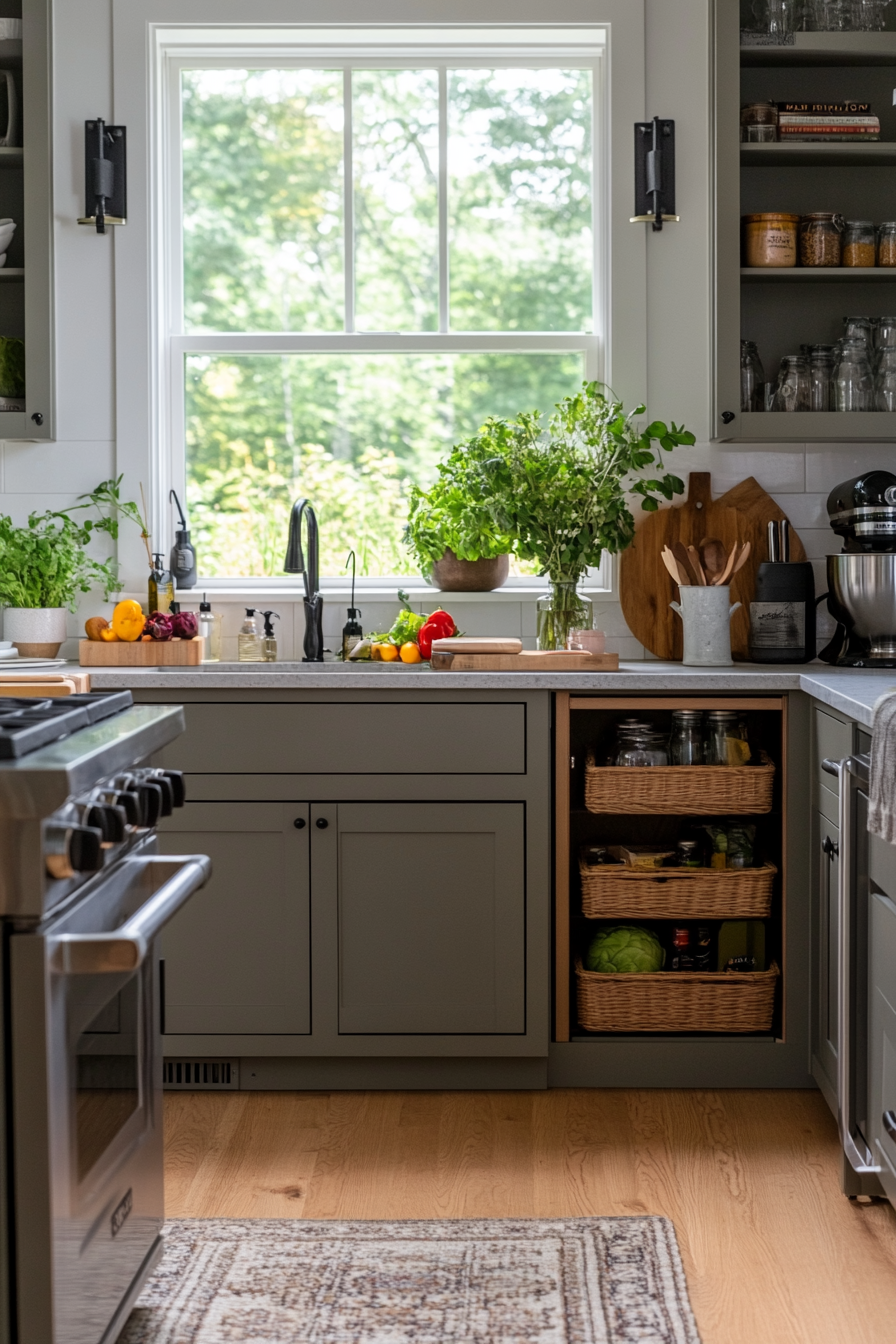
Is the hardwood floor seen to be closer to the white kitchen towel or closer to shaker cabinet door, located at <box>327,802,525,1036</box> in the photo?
shaker cabinet door, located at <box>327,802,525,1036</box>

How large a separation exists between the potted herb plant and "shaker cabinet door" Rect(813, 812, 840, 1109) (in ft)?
6.47

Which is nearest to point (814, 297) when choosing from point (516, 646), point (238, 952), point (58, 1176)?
point (516, 646)

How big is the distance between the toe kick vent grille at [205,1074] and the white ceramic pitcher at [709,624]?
1.50m

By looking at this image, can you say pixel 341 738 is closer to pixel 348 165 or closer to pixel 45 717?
pixel 45 717

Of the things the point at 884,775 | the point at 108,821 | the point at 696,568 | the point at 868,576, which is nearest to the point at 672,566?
the point at 696,568

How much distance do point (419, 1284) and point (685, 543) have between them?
2.05 metres

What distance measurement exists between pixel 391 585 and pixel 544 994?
4.17 ft

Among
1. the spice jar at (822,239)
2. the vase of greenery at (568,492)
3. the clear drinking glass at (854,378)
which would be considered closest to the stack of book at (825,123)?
the spice jar at (822,239)

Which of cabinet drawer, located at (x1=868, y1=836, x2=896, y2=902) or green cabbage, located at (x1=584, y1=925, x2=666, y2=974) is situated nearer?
cabinet drawer, located at (x1=868, y1=836, x2=896, y2=902)

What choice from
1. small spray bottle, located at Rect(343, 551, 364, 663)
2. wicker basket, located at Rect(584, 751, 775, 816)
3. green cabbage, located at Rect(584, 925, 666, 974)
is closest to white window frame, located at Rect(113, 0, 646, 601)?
small spray bottle, located at Rect(343, 551, 364, 663)

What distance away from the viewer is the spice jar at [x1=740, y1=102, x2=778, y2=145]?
10.7 ft

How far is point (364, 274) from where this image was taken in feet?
11.9

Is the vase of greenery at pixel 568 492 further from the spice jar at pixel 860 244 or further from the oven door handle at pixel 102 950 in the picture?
the oven door handle at pixel 102 950

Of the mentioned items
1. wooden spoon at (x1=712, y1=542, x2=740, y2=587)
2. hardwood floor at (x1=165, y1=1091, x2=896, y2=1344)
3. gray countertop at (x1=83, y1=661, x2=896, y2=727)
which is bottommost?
hardwood floor at (x1=165, y1=1091, x2=896, y2=1344)
